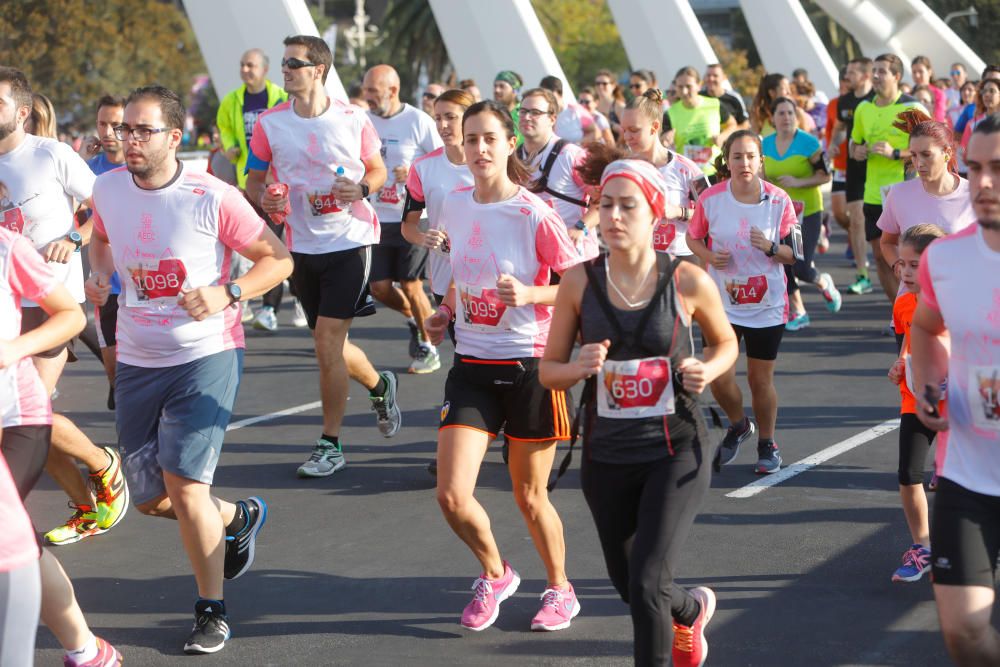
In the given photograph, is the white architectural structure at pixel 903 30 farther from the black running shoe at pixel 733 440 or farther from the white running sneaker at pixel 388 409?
the white running sneaker at pixel 388 409

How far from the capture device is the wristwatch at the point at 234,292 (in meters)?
5.33

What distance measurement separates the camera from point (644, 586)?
4289 millimetres

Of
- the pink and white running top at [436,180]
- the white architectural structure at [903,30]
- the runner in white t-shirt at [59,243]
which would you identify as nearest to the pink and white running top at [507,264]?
the runner in white t-shirt at [59,243]

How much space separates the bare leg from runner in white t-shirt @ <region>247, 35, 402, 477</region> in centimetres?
255

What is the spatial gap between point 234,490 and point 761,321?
2977 millimetres

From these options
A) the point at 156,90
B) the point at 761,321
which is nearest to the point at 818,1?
the point at 761,321

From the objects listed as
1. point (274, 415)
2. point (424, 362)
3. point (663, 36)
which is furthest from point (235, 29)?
point (663, 36)

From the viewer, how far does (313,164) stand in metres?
8.11

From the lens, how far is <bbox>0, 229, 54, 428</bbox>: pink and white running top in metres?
4.48

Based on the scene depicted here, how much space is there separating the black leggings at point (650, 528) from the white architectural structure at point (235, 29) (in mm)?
13851

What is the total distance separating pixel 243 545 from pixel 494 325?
1.35 meters

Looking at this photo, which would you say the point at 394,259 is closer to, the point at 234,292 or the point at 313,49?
the point at 313,49

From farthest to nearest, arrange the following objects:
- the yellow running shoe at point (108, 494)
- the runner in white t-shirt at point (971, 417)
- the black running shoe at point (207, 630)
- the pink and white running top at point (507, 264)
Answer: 1. the yellow running shoe at point (108, 494)
2. the pink and white running top at point (507, 264)
3. the black running shoe at point (207, 630)
4. the runner in white t-shirt at point (971, 417)

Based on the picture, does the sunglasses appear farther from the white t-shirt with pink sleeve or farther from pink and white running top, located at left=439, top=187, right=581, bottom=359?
pink and white running top, located at left=439, top=187, right=581, bottom=359
